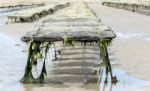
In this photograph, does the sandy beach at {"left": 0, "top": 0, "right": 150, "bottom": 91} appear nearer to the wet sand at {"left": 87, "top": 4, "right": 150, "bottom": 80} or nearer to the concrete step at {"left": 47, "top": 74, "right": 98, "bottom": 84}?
the wet sand at {"left": 87, "top": 4, "right": 150, "bottom": 80}

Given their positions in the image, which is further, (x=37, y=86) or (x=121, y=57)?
(x=121, y=57)

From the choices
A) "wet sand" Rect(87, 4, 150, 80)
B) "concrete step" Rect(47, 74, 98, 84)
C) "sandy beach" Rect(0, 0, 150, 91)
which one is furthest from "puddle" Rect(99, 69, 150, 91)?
"wet sand" Rect(87, 4, 150, 80)

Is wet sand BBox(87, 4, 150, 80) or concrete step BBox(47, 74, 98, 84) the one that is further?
wet sand BBox(87, 4, 150, 80)

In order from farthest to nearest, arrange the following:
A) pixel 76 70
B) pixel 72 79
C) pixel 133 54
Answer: pixel 133 54
pixel 76 70
pixel 72 79

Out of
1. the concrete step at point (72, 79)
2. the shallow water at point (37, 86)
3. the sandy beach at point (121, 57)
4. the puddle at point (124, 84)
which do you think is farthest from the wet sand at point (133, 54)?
the concrete step at point (72, 79)

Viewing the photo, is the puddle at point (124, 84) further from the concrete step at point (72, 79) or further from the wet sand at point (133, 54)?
the wet sand at point (133, 54)

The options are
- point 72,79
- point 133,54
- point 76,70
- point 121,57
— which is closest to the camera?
point 72,79

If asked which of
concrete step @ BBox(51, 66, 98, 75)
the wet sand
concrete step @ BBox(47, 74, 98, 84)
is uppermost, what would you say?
concrete step @ BBox(47, 74, 98, 84)

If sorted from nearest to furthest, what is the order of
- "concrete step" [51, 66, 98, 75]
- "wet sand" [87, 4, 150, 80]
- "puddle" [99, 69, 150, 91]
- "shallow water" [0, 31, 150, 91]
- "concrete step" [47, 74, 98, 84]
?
"puddle" [99, 69, 150, 91], "shallow water" [0, 31, 150, 91], "concrete step" [47, 74, 98, 84], "concrete step" [51, 66, 98, 75], "wet sand" [87, 4, 150, 80]

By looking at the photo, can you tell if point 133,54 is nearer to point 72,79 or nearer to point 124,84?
point 72,79

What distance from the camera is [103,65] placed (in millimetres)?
11844

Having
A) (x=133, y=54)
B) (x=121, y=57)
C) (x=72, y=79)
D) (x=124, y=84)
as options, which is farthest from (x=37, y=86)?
(x=133, y=54)

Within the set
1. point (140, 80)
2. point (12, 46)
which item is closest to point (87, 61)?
point (140, 80)

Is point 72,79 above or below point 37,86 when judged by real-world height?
below
